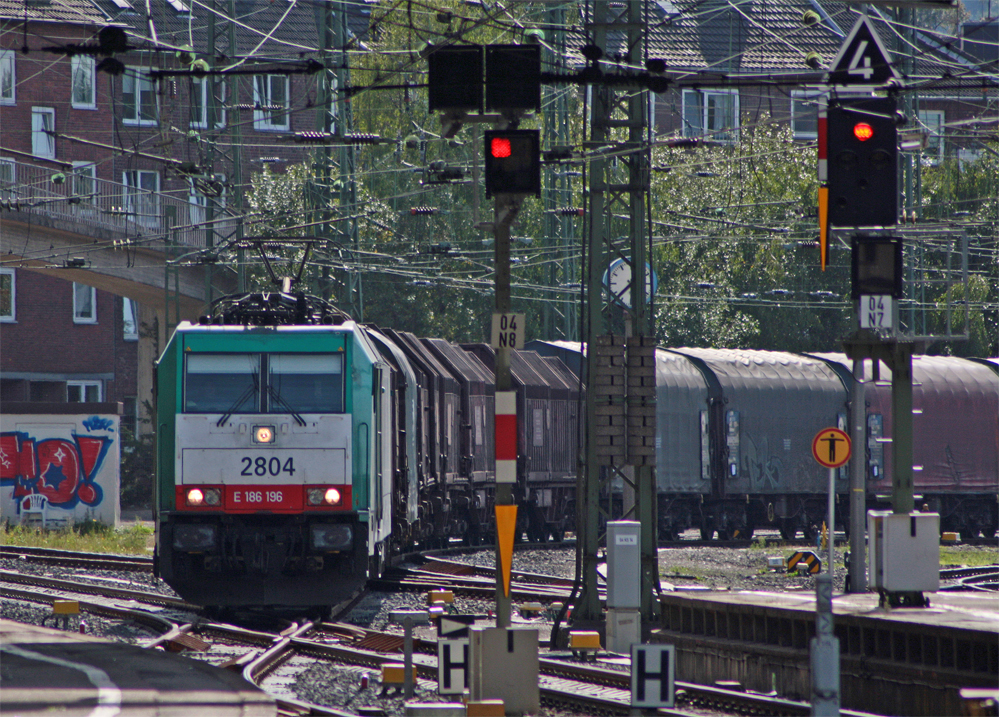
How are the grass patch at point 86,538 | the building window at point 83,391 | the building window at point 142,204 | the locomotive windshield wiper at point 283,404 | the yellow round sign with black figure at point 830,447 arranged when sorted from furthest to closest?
the building window at point 83,391 < the building window at point 142,204 < the grass patch at point 86,538 < the yellow round sign with black figure at point 830,447 < the locomotive windshield wiper at point 283,404

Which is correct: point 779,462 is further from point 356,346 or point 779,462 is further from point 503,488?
point 503,488

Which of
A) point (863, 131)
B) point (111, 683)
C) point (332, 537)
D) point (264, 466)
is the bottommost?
point (111, 683)

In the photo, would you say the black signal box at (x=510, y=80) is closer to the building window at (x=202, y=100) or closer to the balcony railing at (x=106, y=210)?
the building window at (x=202, y=100)

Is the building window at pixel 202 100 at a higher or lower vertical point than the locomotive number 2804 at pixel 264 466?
higher

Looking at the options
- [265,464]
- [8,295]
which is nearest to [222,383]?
[265,464]

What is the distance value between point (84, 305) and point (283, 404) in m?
34.6

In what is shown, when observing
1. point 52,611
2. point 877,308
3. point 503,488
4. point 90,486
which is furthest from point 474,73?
point 90,486

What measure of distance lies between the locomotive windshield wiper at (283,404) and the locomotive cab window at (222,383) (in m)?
0.14

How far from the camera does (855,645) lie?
38.9 feet

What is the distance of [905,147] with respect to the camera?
14969mm

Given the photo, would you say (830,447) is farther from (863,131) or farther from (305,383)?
(863,131)

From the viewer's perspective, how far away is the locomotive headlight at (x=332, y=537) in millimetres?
14945

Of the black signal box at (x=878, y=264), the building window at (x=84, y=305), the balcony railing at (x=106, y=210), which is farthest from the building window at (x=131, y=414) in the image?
the black signal box at (x=878, y=264)

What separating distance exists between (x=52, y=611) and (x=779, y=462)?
1888 cm
